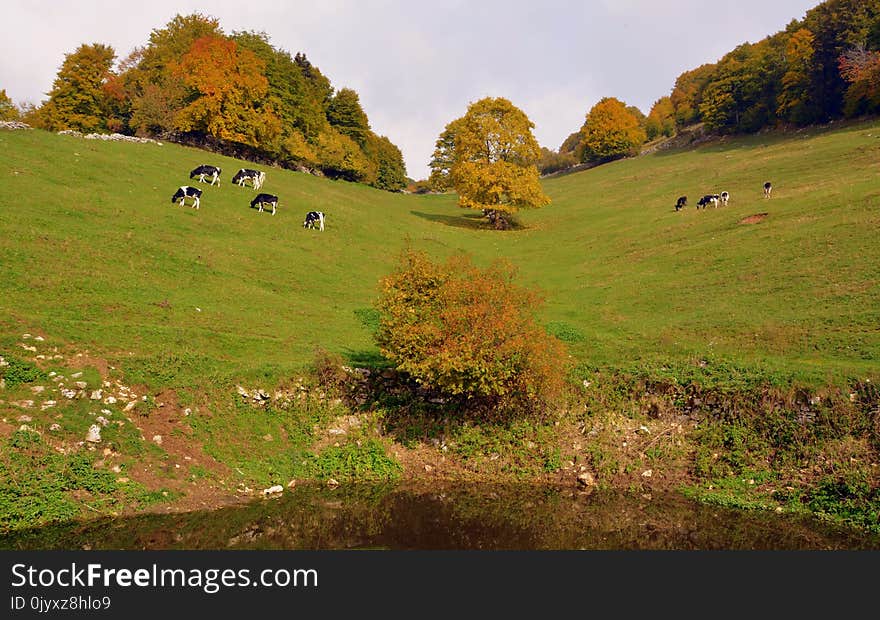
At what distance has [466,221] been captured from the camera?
59844 mm

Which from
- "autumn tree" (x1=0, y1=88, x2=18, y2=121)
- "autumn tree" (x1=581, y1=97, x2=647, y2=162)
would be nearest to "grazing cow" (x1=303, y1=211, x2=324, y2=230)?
"autumn tree" (x1=0, y1=88, x2=18, y2=121)

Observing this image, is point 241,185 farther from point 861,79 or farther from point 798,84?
point 798,84

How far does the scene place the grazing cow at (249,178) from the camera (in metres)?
47.0

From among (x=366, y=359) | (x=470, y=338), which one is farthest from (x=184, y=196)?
(x=470, y=338)

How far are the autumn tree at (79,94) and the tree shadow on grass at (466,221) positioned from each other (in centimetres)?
3891

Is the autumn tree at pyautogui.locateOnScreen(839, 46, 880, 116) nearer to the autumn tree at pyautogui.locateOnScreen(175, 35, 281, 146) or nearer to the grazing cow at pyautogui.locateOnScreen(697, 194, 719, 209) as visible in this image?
the grazing cow at pyautogui.locateOnScreen(697, 194, 719, 209)

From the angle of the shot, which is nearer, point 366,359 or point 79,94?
point 366,359

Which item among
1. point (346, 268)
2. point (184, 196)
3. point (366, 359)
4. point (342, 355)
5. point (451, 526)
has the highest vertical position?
point (184, 196)

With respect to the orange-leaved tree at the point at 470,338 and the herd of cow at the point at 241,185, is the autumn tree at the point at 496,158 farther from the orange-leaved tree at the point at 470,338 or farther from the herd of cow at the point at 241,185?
the orange-leaved tree at the point at 470,338

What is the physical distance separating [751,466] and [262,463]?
50.7 feet

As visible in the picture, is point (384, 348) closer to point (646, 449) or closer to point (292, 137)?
point (646, 449)

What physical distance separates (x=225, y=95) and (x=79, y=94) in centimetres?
1885

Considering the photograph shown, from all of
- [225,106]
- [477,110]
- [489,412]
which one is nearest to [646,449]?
[489,412]

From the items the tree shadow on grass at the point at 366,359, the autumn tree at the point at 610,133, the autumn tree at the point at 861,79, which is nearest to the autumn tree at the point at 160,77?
the tree shadow on grass at the point at 366,359
